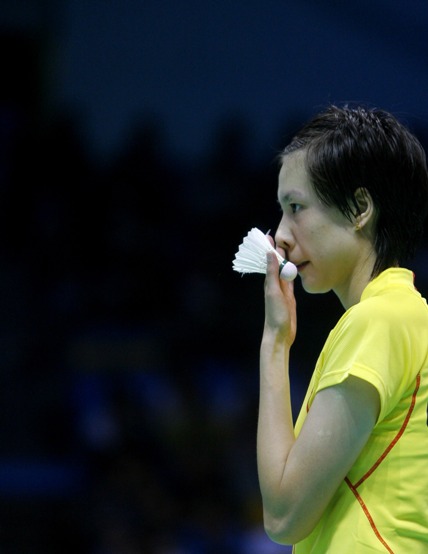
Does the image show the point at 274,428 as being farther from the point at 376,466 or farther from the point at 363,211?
the point at 363,211

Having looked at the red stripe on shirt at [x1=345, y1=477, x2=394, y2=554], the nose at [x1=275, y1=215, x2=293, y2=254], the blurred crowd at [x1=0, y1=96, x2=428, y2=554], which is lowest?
the blurred crowd at [x1=0, y1=96, x2=428, y2=554]

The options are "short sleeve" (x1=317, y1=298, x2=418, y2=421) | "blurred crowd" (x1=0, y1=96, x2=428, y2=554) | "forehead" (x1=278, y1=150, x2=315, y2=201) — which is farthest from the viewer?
"blurred crowd" (x1=0, y1=96, x2=428, y2=554)

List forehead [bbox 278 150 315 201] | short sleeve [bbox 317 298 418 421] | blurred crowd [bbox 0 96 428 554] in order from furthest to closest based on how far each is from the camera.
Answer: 1. blurred crowd [bbox 0 96 428 554]
2. forehead [bbox 278 150 315 201]
3. short sleeve [bbox 317 298 418 421]

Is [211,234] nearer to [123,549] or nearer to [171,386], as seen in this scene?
[171,386]

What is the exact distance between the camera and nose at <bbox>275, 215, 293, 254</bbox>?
77cm

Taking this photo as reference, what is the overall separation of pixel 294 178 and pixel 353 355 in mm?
173

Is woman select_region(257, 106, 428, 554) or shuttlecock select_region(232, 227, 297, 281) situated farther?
shuttlecock select_region(232, 227, 297, 281)

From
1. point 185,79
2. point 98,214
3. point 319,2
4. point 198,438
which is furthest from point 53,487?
point 319,2

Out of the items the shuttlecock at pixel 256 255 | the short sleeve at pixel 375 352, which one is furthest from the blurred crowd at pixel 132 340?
the short sleeve at pixel 375 352

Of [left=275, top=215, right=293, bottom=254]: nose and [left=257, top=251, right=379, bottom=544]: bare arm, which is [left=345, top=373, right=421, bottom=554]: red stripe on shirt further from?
[left=275, top=215, right=293, bottom=254]: nose

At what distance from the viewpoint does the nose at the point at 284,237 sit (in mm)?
772

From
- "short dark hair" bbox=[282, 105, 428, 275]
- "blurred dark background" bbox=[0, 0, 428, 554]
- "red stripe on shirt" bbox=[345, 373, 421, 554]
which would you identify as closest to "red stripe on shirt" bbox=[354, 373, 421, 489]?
"red stripe on shirt" bbox=[345, 373, 421, 554]

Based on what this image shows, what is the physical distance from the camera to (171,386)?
204 cm

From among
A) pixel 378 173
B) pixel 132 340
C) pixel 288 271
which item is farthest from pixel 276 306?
pixel 132 340
